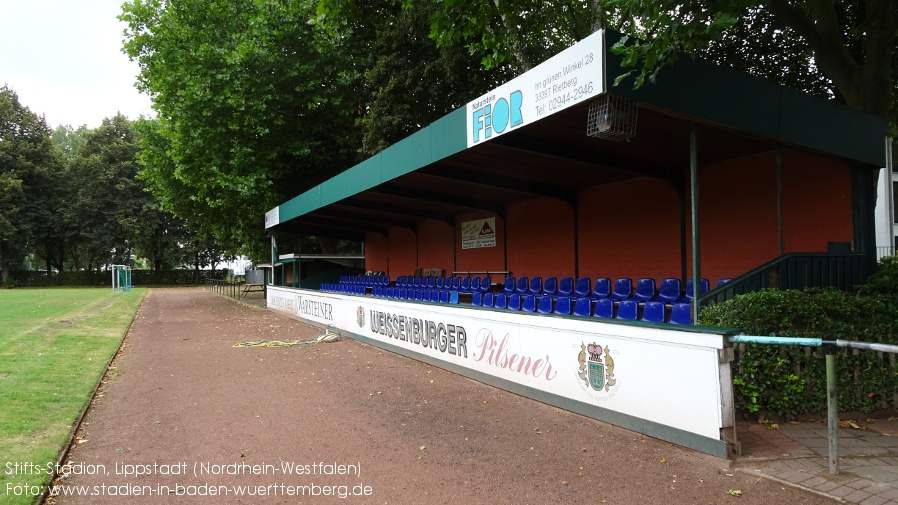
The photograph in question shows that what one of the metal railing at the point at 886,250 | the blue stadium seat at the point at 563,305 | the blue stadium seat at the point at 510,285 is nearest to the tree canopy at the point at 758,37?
the blue stadium seat at the point at 563,305

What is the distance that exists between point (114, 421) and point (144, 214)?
52.0 meters

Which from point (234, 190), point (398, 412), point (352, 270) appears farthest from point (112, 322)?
point (398, 412)

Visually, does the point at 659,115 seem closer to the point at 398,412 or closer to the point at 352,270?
the point at 398,412

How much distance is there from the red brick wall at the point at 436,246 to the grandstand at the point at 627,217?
308 cm

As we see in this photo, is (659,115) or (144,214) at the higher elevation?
(144,214)

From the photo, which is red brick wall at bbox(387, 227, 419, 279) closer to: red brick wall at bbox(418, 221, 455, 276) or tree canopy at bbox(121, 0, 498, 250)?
red brick wall at bbox(418, 221, 455, 276)

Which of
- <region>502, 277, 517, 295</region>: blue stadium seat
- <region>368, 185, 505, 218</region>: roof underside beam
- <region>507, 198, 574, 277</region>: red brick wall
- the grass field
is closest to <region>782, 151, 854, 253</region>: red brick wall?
<region>507, 198, 574, 277</region>: red brick wall

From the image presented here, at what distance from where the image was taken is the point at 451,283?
15133 mm

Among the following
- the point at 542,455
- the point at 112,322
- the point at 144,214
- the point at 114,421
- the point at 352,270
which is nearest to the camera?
the point at 542,455

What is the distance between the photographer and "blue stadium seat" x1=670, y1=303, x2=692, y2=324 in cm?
686

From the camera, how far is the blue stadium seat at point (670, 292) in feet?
27.8

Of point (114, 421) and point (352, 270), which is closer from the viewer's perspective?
point (114, 421)

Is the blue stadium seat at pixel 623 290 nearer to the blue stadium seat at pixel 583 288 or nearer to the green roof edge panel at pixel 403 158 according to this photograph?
the blue stadium seat at pixel 583 288

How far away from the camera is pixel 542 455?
4781mm
